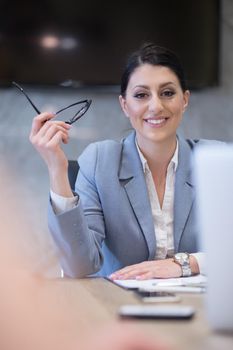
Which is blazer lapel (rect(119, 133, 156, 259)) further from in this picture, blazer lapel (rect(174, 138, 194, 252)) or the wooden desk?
the wooden desk

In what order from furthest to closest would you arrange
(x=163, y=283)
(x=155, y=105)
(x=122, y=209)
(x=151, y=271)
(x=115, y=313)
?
1. (x=155, y=105)
2. (x=122, y=209)
3. (x=151, y=271)
4. (x=163, y=283)
5. (x=115, y=313)

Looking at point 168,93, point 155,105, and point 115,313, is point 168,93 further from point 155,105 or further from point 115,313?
point 115,313

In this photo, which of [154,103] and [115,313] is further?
[154,103]

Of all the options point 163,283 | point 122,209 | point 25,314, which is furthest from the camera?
point 122,209

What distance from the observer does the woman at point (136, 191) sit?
1466 millimetres

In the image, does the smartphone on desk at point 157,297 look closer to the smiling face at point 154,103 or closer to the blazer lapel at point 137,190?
the blazer lapel at point 137,190

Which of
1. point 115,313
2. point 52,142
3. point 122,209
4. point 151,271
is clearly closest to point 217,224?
point 115,313

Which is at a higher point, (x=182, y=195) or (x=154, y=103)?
(x=154, y=103)

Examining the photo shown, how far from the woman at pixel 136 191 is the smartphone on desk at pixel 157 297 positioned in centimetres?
29

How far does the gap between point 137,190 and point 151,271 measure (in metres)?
0.34

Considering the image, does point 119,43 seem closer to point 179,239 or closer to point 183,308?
point 179,239

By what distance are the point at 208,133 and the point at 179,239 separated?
1.50m

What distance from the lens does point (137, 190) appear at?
1708 mm

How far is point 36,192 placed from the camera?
9.63 ft
